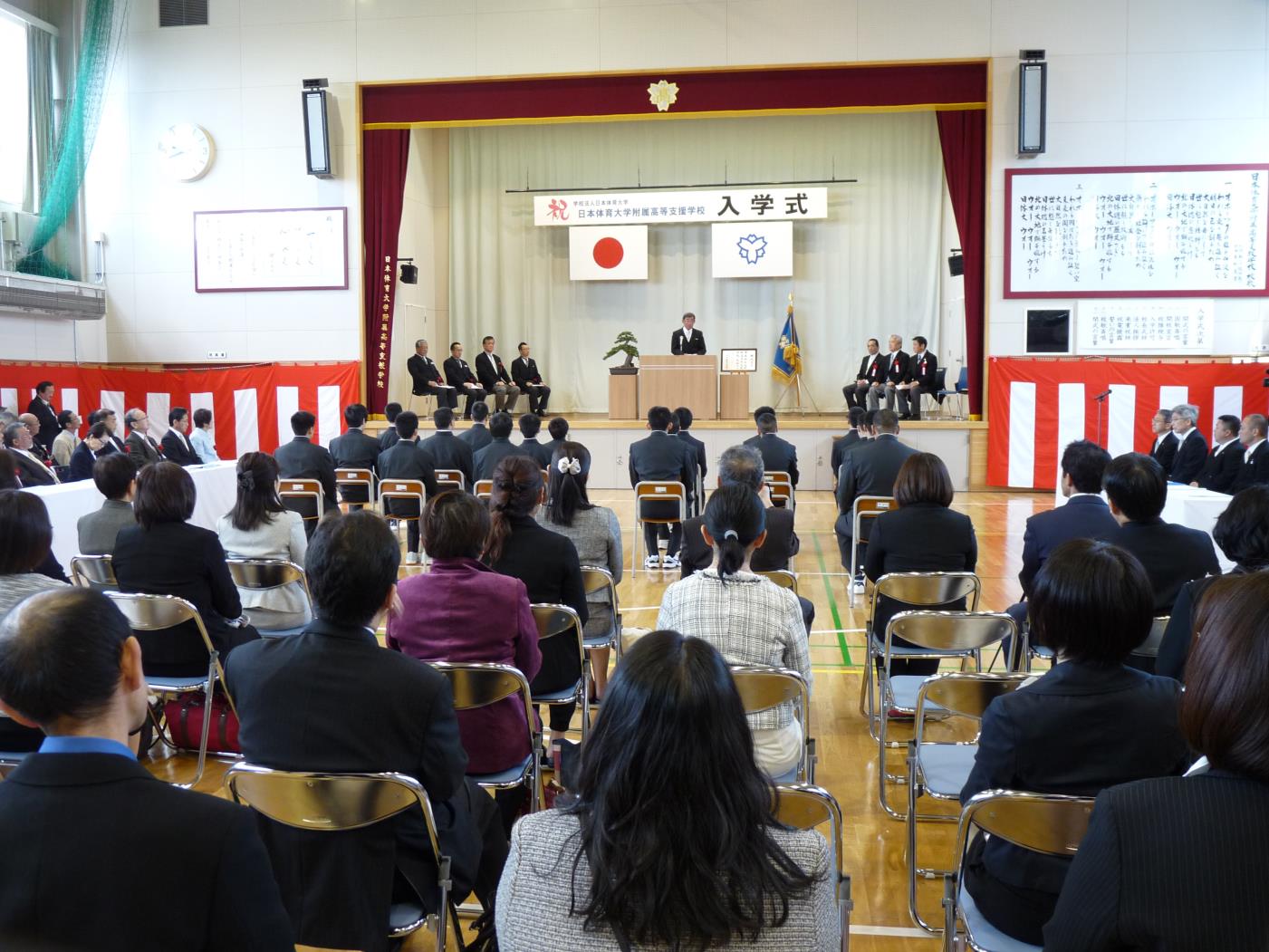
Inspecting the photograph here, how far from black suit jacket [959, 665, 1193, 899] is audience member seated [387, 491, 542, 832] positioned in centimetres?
127

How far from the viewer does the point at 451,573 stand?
279 cm

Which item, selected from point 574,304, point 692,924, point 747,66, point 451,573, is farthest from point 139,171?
point 692,924

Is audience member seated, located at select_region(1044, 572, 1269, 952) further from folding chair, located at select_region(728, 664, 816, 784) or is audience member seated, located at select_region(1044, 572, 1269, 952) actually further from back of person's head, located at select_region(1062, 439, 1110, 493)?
back of person's head, located at select_region(1062, 439, 1110, 493)

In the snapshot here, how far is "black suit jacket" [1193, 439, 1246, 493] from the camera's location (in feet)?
27.0

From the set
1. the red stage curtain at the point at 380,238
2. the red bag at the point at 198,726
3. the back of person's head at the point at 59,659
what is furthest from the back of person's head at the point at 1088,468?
the red stage curtain at the point at 380,238

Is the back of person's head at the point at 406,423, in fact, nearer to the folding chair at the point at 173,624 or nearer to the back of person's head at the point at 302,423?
the back of person's head at the point at 302,423

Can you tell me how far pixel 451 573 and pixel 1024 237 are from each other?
1034 centimetres

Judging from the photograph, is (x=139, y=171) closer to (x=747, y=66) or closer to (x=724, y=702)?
(x=747, y=66)

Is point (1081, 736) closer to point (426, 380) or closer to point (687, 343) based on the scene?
point (426, 380)

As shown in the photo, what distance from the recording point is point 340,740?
1.99m

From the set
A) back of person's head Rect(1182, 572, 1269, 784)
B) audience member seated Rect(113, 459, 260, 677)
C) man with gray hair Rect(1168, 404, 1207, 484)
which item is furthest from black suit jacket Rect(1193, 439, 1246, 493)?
back of person's head Rect(1182, 572, 1269, 784)

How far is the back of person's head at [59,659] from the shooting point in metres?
1.25

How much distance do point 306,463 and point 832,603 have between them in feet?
12.0

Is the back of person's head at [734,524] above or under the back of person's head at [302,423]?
under
